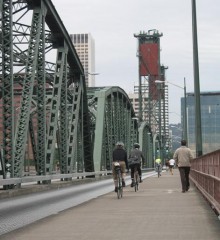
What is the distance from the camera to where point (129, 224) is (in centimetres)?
984

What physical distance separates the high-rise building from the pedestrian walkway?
4688cm

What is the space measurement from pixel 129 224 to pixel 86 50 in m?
53.4

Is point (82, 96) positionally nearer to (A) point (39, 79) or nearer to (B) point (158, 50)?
(A) point (39, 79)

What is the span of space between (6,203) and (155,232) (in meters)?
7.36

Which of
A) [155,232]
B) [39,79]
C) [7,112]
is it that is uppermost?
[39,79]

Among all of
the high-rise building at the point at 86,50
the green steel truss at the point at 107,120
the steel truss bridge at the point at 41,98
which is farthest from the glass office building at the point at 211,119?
the high-rise building at the point at 86,50

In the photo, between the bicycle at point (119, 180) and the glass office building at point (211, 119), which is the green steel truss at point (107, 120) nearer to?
the glass office building at point (211, 119)

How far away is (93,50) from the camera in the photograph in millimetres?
66312

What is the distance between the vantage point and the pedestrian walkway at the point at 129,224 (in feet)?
27.6

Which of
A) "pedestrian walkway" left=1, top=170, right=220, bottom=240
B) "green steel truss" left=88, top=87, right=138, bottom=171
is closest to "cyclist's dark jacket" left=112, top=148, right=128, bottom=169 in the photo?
"pedestrian walkway" left=1, top=170, right=220, bottom=240

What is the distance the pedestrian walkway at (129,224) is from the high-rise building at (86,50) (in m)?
46.9

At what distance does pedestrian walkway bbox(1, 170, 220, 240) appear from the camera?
332 inches

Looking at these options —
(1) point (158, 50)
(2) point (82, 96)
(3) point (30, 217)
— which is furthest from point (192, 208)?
(1) point (158, 50)

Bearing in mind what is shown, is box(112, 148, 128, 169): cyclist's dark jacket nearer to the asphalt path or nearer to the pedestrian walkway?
the asphalt path
